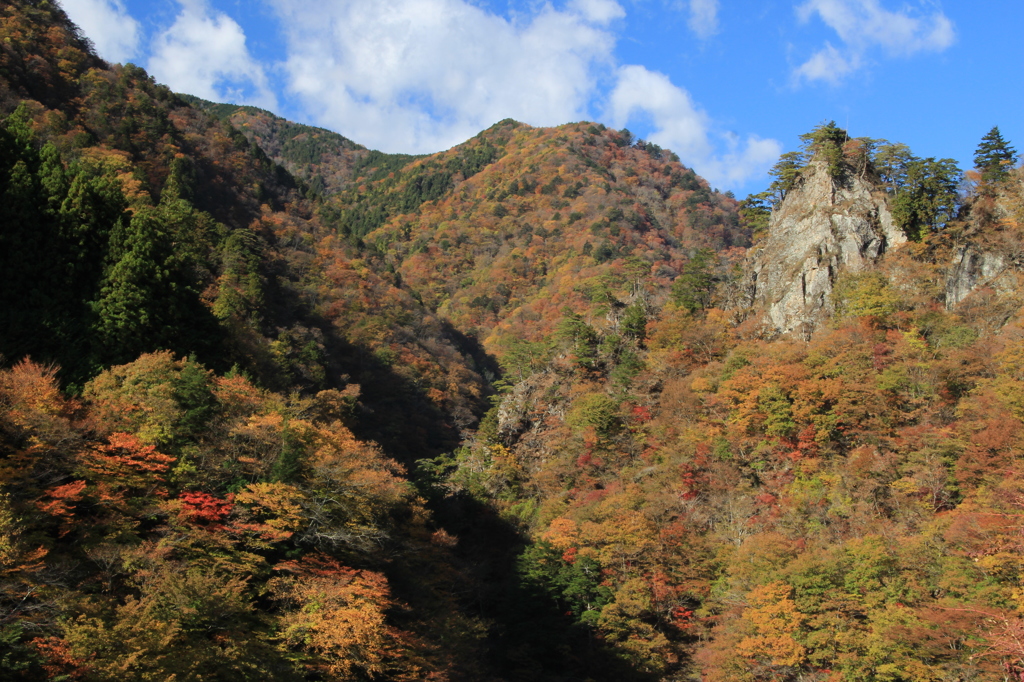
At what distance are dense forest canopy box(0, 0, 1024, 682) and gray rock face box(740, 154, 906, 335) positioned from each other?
43 centimetres

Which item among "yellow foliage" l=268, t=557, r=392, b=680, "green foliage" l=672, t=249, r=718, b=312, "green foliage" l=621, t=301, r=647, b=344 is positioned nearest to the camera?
"yellow foliage" l=268, t=557, r=392, b=680

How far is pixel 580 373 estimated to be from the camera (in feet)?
191

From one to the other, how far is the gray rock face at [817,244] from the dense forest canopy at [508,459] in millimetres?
433

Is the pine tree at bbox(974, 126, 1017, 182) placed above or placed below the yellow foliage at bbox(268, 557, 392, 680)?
above

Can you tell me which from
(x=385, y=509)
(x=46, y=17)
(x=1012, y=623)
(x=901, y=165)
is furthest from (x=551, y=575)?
(x=46, y=17)

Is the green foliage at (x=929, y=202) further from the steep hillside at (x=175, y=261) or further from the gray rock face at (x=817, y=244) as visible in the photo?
the steep hillside at (x=175, y=261)

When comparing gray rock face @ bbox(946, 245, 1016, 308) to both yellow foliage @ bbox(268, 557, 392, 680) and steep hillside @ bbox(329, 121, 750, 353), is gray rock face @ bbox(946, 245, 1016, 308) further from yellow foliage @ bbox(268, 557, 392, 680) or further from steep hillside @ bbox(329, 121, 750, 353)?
yellow foliage @ bbox(268, 557, 392, 680)

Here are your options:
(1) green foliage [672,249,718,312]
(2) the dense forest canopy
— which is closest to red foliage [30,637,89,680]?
(2) the dense forest canopy

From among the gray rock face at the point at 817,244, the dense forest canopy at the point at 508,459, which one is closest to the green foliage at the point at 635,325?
the dense forest canopy at the point at 508,459

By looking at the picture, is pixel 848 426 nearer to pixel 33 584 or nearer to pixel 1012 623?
pixel 1012 623

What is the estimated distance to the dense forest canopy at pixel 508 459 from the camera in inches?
880

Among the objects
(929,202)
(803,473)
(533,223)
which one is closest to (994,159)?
(929,202)

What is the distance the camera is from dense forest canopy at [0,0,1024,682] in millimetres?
22344

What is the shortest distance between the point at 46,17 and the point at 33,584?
78189 millimetres
